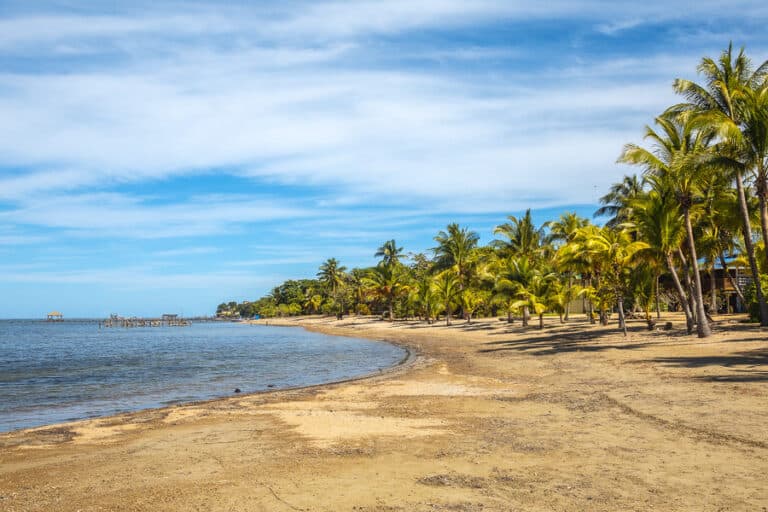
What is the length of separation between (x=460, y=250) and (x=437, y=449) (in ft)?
151

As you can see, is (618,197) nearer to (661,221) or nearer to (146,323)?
(661,221)

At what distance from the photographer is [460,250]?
178 feet

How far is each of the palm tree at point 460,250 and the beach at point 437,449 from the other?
3726 centimetres

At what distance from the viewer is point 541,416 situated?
10961 mm

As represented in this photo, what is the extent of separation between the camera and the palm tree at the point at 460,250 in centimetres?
5422

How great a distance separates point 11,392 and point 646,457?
22.3m

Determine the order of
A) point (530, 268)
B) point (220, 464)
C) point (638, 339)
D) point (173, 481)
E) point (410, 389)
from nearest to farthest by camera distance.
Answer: point (173, 481) < point (220, 464) < point (410, 389) < point (638, 339) < point (530, 268)

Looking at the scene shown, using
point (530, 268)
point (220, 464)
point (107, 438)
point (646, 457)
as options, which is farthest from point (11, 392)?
point (530, 268)

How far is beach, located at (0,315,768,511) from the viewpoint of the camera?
6531mm

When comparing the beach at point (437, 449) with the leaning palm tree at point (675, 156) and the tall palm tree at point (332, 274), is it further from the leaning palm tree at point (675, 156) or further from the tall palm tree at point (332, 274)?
the tall palm tree at point (332, 274)

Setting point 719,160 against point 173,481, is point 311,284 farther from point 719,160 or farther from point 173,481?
point 173,481

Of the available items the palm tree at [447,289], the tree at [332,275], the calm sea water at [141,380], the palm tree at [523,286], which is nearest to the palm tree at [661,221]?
the calm sea water at [141,380]

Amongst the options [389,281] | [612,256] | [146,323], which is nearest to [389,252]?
[389,281]

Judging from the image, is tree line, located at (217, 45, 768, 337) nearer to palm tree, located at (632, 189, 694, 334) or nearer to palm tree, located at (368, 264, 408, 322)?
palm tree, located at (632, 189, 694, 334)
